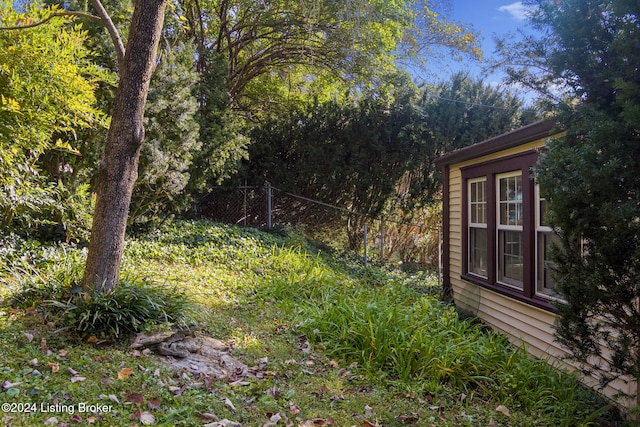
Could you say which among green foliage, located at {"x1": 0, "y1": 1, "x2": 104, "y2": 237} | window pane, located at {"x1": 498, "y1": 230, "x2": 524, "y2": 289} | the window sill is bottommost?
the window sill

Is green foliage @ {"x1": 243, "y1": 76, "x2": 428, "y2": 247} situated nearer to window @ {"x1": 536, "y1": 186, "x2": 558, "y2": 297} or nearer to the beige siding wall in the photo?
the beige siding wall

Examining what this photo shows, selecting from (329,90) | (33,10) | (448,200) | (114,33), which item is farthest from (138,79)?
(329,90)

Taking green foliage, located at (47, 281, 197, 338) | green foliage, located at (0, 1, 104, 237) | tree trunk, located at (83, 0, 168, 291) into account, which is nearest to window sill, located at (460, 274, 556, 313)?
green foliage, located at (47, 281, 197, 338)

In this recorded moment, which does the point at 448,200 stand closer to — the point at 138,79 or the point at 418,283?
the point at 418,283

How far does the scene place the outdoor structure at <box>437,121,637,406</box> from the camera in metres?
5.46

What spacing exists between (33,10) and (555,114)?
5.55 metres

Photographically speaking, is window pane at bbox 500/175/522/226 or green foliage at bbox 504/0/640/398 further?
window pane at bbox 500/175/522/226

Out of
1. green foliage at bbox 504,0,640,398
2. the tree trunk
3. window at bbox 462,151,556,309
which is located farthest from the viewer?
window at bbox 462,151,556,309

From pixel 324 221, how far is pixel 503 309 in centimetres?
718

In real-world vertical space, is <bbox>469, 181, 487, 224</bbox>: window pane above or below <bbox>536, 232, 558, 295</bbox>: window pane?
above

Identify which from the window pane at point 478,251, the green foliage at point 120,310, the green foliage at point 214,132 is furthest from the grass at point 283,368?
the green foliage at point 214,132

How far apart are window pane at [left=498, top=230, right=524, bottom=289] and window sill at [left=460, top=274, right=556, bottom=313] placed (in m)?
0.14

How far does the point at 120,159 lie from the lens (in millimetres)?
4445

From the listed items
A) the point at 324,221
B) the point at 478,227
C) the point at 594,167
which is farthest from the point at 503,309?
the point at 324,221
